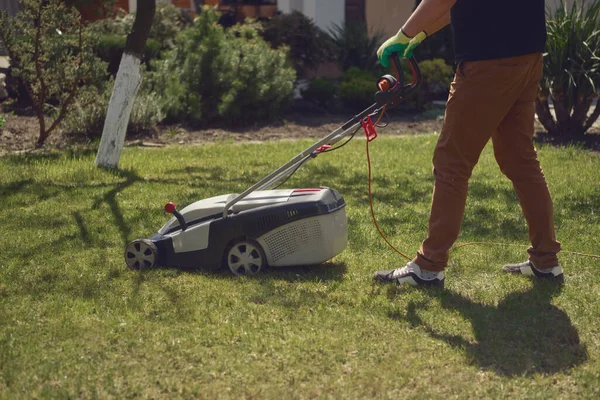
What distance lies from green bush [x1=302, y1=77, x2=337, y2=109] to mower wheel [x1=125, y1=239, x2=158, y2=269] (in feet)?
25.1

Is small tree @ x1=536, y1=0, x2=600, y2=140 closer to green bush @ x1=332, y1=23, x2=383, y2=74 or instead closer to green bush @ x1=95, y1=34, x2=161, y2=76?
green bush @ x1=332, y1=23, x2=383, y2=74

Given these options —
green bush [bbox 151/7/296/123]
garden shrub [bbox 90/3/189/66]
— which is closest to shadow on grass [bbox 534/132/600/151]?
green bush [bbox 151/7/296/123]

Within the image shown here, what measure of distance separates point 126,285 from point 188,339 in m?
0.88

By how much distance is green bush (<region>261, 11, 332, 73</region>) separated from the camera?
13.4m

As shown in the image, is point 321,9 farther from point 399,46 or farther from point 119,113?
point 399,46

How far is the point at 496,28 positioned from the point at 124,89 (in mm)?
4439

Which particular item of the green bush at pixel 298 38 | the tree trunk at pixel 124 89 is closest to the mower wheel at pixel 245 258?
the tree trunk at pixel 124 89

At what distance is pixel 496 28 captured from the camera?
4242 millimetres

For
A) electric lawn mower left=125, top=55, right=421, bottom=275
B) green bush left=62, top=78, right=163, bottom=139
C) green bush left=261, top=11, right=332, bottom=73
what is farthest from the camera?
green bush left=261, top=11, right=332, bottom=73

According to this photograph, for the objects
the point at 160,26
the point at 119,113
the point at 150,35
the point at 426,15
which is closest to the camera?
the point at 426,15

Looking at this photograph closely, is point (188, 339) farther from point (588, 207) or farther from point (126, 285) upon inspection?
point (588, 207)

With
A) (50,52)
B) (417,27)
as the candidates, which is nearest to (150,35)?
(50,52)

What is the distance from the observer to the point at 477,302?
14.3 feet

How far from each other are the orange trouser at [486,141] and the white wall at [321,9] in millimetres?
11198
